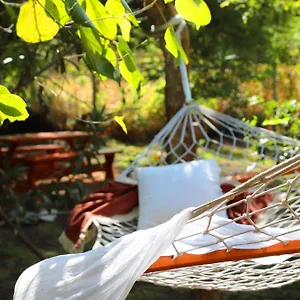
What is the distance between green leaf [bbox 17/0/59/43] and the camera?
3.37 ft

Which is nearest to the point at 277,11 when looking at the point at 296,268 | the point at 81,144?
the point at 81,144

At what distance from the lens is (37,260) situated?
3.05m

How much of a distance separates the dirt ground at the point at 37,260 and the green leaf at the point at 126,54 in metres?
1.54

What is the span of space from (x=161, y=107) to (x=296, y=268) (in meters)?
5.81

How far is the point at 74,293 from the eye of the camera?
44.8 inches

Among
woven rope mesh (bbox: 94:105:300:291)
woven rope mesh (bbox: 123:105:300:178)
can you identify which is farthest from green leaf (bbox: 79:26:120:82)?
woven rope mesh (bbox: 123:105:300:178)

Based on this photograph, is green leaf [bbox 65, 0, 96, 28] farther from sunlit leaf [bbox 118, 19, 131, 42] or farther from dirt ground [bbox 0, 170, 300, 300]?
dirt ground [bbox 0, 170, 300, 300]

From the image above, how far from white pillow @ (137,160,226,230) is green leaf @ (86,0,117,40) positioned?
1.36m

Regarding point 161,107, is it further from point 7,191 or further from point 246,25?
point 7,191

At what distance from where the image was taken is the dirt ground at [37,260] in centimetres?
259

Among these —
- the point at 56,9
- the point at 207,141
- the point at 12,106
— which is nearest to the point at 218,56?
the point at 207,141

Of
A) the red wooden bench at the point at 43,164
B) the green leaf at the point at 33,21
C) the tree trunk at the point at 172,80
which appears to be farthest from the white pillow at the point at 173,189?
the red wooden bench at the point at 43,164

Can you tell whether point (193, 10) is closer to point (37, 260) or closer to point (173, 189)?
point (173, 189)

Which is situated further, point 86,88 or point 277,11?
point 86,88
